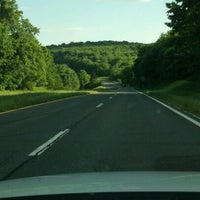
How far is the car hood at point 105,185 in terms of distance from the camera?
3.70 metres

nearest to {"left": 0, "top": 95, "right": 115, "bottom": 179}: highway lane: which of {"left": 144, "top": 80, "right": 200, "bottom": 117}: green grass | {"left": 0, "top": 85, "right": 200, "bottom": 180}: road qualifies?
{"left": 0, "top": 85, "right": 200, "bottom": 180}: road

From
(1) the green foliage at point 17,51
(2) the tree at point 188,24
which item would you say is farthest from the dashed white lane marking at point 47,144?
(1) the green foliage at point 17,51

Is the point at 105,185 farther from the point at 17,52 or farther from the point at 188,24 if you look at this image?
the point at 17,52

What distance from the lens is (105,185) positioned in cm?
394

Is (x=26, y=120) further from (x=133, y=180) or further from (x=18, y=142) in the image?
(x=133, y=180)

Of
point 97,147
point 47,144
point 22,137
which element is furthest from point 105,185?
point 22,137

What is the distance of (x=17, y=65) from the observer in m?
92.8

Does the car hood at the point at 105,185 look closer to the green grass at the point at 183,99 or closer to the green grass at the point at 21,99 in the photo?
the green grass at the point at 183,99

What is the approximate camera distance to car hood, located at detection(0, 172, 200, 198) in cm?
370

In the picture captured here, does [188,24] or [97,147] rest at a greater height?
[188,24]

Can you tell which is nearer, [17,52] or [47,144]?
[47,144]

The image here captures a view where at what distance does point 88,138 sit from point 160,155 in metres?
3.43

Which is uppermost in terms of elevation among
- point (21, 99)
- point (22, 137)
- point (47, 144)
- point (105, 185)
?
point (105, 185)

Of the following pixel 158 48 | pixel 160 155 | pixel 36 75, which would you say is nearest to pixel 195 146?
pixel 160 155
